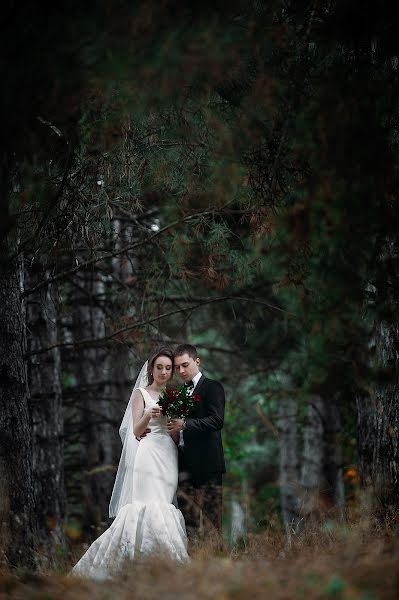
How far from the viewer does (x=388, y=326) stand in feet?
22.7

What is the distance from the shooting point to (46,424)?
977cm

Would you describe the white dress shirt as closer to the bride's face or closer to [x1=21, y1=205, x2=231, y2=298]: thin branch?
the bride's face

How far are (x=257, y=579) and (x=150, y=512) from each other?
9.38 feet

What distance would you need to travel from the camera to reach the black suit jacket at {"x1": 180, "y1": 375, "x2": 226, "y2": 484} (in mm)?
7066

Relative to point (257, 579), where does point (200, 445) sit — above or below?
above

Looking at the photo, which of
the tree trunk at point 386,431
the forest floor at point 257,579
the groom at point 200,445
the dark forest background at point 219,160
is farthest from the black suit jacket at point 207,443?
the forest floor at point 257,579

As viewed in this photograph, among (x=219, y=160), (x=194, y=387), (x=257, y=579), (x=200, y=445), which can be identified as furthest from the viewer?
(x=194, y=387)

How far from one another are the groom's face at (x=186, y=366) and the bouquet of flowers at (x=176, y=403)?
436 mm


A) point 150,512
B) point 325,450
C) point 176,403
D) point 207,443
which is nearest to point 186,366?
point 176,403

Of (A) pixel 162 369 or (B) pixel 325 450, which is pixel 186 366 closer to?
(A) pixel 162 369

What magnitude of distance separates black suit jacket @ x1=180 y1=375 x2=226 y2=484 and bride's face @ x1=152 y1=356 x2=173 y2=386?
1.44ft

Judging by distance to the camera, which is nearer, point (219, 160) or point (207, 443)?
point (219, 160)

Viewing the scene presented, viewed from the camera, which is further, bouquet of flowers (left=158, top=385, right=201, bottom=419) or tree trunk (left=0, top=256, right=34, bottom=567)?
bouquet of flowers (left=158, top=385, right=201, bottom=419)

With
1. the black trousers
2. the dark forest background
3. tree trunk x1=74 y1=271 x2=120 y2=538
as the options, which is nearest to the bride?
the black trousers
